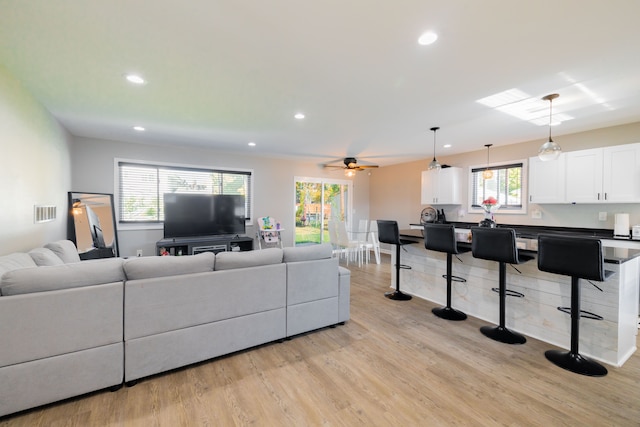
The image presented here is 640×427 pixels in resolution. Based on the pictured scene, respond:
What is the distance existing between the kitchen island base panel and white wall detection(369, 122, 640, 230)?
1938mm

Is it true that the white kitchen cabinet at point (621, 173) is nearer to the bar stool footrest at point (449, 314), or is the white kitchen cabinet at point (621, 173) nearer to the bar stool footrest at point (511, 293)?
the bar stool footrest at point (511, 293)

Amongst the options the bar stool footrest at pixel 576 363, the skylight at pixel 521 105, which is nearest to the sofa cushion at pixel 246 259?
the bar stool footrest at pixel 576 363

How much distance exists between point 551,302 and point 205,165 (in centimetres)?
610

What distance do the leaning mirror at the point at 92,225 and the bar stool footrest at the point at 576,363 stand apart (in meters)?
5.97

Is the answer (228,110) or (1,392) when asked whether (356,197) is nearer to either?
(228,110)

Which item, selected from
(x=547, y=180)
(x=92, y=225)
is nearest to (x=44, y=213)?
(x=92, y=225)

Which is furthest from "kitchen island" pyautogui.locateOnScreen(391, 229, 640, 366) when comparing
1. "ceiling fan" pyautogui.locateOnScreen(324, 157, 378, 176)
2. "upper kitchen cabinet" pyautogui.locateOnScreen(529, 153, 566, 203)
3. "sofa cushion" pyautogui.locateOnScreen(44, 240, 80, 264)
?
"sofa cushion" pyautogui.locateOnScreen(44, 240, 80, 264)

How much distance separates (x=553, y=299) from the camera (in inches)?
108

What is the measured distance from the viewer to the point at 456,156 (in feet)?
20.3

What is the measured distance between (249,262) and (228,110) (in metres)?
2.06

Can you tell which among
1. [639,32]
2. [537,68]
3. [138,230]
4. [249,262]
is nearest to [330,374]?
[249,262]

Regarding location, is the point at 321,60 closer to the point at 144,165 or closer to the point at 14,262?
the point at 14,262

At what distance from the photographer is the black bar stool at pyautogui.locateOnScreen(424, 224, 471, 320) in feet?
10.6

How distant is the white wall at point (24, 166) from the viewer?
7.99 feet
